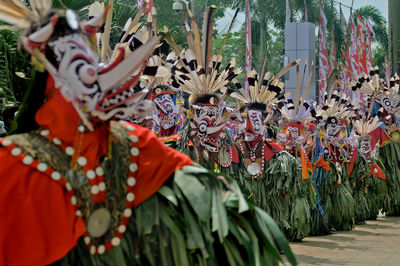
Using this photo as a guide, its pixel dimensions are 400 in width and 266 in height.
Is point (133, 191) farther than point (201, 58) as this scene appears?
No

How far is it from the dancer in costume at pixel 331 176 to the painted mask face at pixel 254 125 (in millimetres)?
2611

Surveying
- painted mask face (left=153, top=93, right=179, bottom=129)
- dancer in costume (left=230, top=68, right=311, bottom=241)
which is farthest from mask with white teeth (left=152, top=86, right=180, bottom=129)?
dancer in costume (left=230, top=68, right=311, bottom=241)

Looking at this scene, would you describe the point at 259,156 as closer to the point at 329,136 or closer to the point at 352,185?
the point at 329,136

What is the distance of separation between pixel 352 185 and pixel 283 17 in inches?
928

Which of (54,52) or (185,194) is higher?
(54,52)

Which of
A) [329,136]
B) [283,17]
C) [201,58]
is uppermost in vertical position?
[283,17]

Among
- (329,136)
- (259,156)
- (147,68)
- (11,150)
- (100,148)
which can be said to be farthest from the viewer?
(329,136)

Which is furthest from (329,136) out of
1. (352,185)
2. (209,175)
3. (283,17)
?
(283,17)

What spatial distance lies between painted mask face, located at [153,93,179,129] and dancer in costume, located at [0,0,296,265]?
15.7 feet

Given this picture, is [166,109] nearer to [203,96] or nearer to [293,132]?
[203,96]

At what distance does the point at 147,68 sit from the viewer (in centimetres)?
634

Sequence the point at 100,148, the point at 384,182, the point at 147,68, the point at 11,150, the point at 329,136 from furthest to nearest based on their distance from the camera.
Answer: the point at 384,182, the point at 329,136, the point at 147,68, the point at 100,148, the point at 11,150

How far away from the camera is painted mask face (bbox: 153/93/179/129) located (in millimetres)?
7852

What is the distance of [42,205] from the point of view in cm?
271
